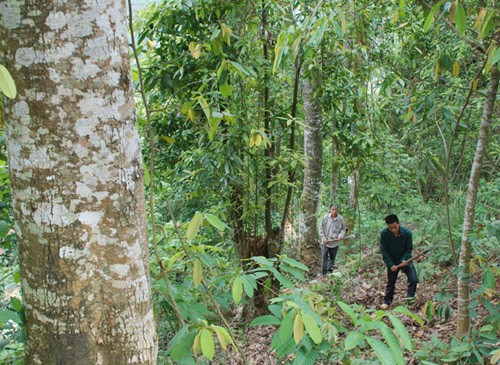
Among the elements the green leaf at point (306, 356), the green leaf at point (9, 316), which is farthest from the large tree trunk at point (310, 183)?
the green leaf at point (9, 316)

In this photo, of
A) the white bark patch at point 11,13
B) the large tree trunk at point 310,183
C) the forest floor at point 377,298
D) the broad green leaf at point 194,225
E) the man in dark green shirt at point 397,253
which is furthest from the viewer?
the large tree trunk at point 310,183

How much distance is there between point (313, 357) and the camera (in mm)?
1785

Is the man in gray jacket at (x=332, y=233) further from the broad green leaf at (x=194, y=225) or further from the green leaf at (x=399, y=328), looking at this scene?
the broad green leaf at (x=194, y=225)

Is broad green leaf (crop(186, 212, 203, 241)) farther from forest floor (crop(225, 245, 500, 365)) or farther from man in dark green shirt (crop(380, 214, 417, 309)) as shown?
man in dark green shirt (crop(380, 214, 417, 309))

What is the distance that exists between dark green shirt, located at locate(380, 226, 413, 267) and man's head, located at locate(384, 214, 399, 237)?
0.08 meters

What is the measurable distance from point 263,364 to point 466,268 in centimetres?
211

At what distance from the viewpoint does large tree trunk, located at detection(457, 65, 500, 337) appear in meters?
3.29

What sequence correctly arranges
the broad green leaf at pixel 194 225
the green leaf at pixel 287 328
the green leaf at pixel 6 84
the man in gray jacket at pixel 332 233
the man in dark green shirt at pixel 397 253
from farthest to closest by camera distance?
the man in gray jacket at pixel 332 233 → the man in dark green shirt at pixel 397 253 → the broad green leaf at pixel 194 225 → the green leaf at pixel 287 328 → the green leaf at pixel 6 84

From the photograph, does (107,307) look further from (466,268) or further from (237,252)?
(237,252)

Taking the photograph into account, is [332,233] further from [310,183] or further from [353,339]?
[353,339]

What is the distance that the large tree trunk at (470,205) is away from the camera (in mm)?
3293

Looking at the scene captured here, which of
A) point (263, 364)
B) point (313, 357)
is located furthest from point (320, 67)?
point (313, 357)

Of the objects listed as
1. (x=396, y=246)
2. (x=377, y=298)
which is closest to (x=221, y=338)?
(x=396, y=246)

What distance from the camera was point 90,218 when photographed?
1150 millimetres
